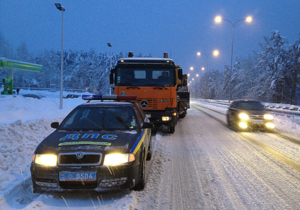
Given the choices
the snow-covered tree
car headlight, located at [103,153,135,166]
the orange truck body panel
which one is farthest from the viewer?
the snow-covered tree

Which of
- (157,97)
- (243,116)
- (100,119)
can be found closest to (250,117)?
(243,116)

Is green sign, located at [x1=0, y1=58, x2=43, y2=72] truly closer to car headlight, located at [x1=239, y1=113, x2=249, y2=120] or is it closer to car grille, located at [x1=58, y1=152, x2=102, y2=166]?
car headlight, located at [x1=239, y1=113, x2=249, y2=120]

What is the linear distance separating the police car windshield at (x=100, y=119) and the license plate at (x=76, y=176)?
132 centimetres

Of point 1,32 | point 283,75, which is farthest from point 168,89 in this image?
point 1,32

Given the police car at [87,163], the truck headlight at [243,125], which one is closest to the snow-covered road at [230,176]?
the police car at [87,163]

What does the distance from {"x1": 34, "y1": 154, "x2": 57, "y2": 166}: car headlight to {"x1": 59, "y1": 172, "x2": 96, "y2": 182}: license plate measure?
231mm

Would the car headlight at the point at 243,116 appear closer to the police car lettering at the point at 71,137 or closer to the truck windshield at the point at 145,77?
the truck windshield at the point at 145,77

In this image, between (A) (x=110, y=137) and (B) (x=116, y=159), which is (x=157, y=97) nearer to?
(A) (x=110, y=137)

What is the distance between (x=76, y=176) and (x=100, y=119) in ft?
5.69

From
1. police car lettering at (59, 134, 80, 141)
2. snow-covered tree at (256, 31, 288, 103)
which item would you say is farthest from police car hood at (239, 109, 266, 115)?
snow-covered tree at (256, 31, 288, 103)

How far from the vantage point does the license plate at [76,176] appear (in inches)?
144

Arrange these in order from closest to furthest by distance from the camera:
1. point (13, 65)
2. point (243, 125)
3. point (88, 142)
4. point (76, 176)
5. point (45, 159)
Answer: point (76, 176)
point (45, 159)
point (88, 142)
point (243, 125)
point (13, 65)

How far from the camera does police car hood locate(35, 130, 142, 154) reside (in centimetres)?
381

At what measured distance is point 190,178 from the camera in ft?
16.9
